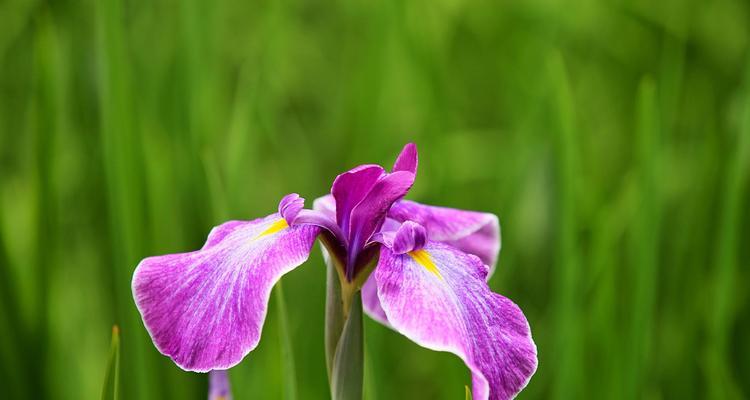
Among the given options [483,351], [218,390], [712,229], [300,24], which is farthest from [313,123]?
[483,351]

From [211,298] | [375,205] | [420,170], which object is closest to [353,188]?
[375,205]

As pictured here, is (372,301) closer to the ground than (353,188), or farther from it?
closer to the ground

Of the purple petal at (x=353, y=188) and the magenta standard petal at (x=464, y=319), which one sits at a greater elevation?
the purple petal at (x=353, y=188)

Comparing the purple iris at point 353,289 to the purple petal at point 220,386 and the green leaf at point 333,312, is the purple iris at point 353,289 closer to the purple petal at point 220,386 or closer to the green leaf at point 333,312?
the green leaf at point 333,312

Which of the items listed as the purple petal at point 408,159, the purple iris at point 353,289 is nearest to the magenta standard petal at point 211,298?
the purple iris at point 353,289

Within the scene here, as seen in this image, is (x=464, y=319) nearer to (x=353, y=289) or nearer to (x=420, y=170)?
(x=353, y=289)

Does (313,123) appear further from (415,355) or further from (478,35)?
(415,355)
